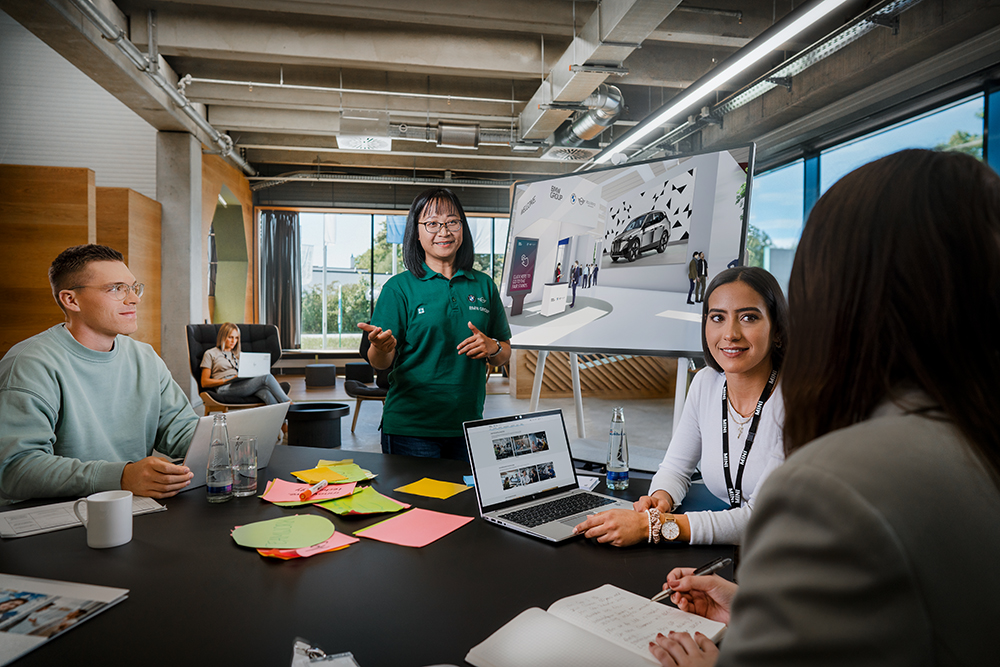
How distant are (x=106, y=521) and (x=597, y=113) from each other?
565cm

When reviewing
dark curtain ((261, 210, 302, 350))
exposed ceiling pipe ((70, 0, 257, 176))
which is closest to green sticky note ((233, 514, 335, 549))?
exposed ceiling pipe ((70, 0, 257, 176))

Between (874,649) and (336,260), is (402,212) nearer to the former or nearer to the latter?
(336,260)

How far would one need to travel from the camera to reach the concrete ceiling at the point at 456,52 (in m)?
4.37

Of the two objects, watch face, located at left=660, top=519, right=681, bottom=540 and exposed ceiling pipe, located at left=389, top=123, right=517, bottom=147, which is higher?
exposed ceiling pipe, located at left=389, top=123, right=517, bottom=147

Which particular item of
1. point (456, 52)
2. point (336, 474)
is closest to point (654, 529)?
point (336, 474)

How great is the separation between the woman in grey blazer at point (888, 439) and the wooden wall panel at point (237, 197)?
802 centimetres

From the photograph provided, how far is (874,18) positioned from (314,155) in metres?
7.75

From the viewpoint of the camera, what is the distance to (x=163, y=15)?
15.9ft

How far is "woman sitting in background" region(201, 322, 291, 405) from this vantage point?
5137mm

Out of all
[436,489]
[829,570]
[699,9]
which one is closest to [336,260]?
[699,9]

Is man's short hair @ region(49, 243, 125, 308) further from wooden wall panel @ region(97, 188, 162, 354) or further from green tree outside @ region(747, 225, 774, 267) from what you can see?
green tree outside @ region(747, 225, 774, 267)

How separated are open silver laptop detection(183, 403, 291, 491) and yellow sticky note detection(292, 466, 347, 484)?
0.48ft

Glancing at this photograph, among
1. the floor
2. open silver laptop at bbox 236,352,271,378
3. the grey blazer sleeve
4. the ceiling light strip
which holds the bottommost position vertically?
the floor

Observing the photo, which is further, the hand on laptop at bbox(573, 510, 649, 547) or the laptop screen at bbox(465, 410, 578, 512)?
the laptop screen at bbox(465, 410, 578, 512)
